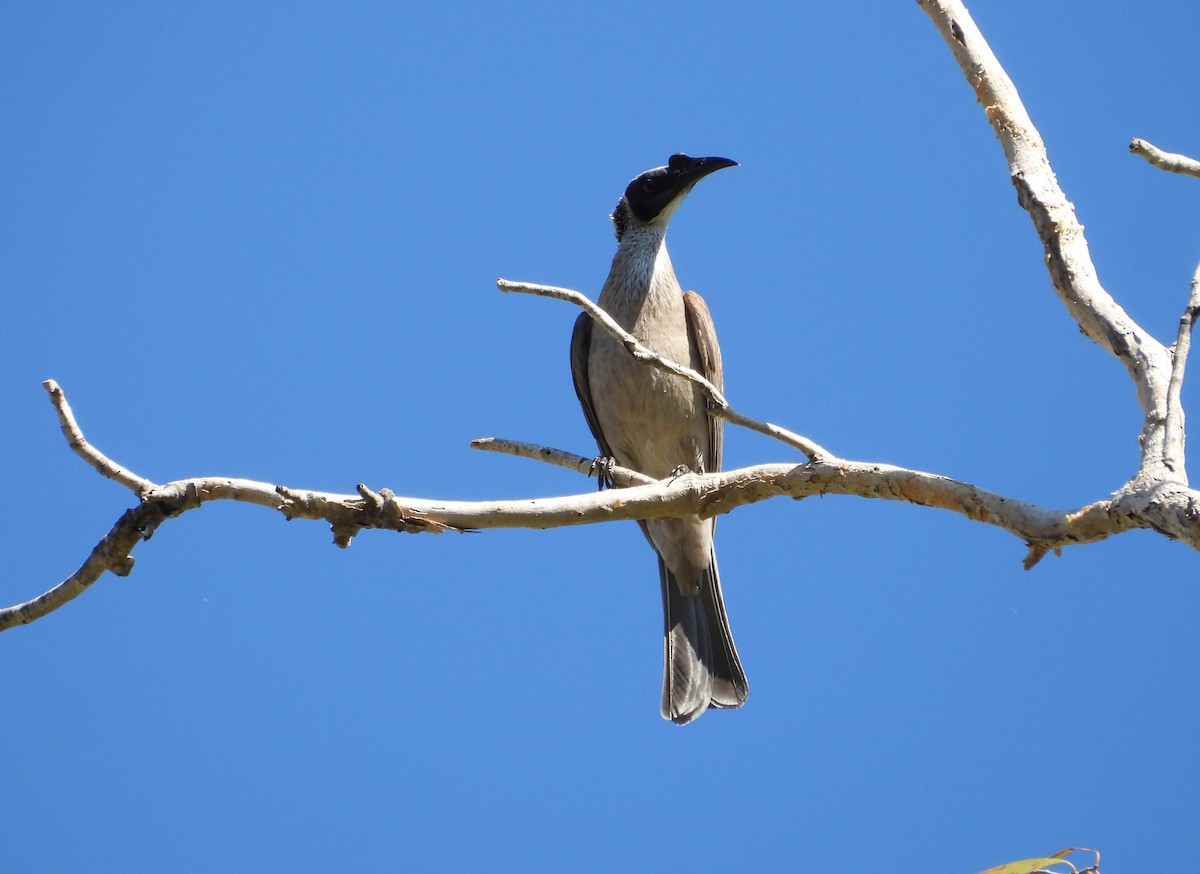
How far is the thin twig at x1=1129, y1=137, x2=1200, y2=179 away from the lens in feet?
11.5

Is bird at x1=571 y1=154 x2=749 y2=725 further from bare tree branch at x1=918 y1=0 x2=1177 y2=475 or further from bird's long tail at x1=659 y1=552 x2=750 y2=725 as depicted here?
bare tree branch at x1=918 y1=0 x2=1177 y2=475

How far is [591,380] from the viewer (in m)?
7.22

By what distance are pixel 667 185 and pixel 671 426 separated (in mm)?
1689

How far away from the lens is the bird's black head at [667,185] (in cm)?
762

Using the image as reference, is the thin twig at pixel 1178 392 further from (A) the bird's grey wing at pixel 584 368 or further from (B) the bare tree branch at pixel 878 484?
(A) the bird's grey wing at pixel 584 368

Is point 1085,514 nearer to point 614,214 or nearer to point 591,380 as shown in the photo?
point 591,380

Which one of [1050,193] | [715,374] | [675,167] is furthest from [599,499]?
[675,167]

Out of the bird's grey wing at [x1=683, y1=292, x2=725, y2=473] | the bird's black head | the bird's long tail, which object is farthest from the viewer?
the bird's black head

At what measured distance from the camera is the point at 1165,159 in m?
3.52

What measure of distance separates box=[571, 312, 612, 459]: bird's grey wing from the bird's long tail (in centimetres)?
88

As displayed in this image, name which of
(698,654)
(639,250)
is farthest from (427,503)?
(639,250)

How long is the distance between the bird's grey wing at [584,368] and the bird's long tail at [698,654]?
0.88 m

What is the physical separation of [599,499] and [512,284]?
2.34 feet

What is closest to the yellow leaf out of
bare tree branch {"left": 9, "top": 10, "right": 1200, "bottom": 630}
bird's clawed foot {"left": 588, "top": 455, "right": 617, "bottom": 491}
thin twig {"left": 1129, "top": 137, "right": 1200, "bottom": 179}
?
bare tree branch {"left": 9, "top": 10, "right": 1200, "bottom": 630}
